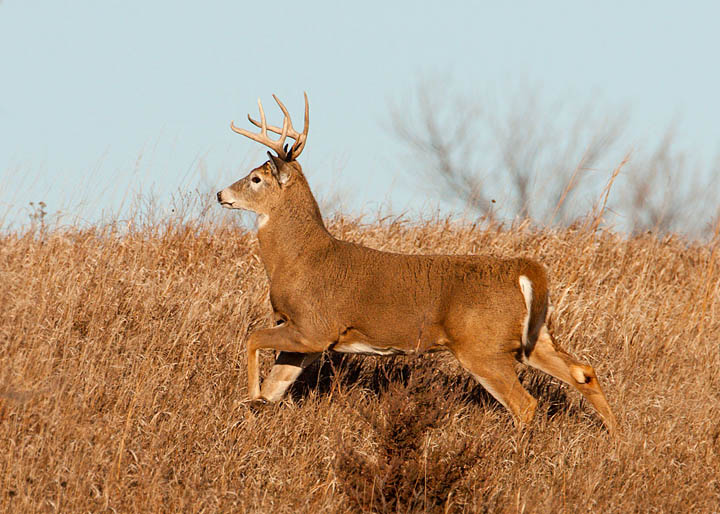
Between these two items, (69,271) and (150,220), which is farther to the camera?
(150,220)

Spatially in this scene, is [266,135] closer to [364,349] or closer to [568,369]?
[364,349]

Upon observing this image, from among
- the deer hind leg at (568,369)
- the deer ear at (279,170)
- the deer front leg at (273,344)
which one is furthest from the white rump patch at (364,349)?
the deer ear at (279,170)

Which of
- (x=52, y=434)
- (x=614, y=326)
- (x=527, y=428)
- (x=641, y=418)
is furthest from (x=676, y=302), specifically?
(x=52, y=434)

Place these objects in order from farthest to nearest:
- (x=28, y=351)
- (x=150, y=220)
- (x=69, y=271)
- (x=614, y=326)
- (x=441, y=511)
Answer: (x=150, y=220)
(x=614, y=326)
(x=69, y=271)
(x=28, y=351)
(x=441, y=511)

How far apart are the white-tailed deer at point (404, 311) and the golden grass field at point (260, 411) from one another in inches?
9.4

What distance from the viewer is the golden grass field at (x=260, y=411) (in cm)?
514

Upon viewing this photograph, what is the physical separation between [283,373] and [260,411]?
0.37 metres

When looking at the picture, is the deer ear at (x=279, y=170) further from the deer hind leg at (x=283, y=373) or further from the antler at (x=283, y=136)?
the deer hind leg at (x=283, y=373)

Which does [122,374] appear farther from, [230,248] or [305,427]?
[230,248]

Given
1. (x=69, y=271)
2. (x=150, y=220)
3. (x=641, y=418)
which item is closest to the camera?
(x=641, y=418)

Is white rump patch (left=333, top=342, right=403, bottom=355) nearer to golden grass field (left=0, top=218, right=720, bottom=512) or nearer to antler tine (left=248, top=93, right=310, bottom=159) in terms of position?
golden grass field (left=0, top=218, right=720, bottom=512)

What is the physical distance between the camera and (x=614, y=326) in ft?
28.5

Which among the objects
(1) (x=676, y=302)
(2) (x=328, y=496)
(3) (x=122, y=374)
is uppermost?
(3) (x=122, y=374)

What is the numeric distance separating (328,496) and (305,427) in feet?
2.96
